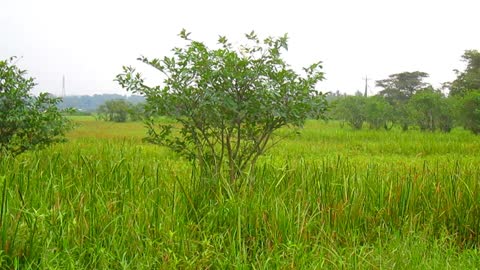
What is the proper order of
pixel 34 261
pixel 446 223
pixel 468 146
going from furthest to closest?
1. pixel 468 146
2. pixel 446 223
3. pixel 34 261

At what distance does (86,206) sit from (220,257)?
119cm

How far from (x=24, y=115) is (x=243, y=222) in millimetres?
4065

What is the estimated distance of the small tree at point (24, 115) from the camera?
576 cm

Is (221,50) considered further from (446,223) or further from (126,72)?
(446,223)

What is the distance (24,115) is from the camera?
567cm

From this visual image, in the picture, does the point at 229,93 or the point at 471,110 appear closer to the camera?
the point at 229,93

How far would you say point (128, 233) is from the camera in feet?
9.30

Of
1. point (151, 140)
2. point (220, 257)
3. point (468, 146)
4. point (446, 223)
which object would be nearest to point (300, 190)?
point (220, 257)

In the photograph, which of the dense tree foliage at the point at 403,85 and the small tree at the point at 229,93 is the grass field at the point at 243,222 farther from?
the dense tree foliage at the point at 403,85

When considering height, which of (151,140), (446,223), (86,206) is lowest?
(446,223)

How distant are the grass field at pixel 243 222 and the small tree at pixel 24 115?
1.50 m

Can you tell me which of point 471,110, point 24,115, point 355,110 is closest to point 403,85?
point 355,110

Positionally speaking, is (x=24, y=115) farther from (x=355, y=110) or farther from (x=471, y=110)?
(x=355, y=110)

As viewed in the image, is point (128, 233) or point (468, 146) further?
point (468, 146)
